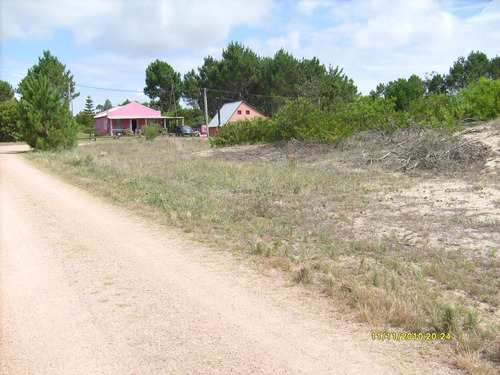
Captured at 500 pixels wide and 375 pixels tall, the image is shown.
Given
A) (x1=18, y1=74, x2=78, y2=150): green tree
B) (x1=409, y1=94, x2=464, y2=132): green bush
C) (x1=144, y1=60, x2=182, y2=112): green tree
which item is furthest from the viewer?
(x1=144, y1=60, x2=182, y2=112): green tree

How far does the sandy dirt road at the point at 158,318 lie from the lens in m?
3.28

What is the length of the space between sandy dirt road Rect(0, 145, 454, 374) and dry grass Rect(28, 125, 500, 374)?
0.48 metres

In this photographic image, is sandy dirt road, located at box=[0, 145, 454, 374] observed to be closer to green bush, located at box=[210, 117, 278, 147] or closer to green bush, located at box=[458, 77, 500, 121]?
green bush, located at box=[458, 77, 500, 121]

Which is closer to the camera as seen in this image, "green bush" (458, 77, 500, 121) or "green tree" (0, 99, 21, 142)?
"green bush" (458, 77, 500, 121)

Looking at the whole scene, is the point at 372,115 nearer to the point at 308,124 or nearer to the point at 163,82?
the point at 308,124

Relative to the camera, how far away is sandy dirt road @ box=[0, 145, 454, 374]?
3275 mm

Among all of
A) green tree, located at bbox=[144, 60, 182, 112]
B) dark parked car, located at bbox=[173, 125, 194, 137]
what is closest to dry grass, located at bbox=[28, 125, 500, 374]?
dark parked car, located at bbox=[173, 125, 194, 137]

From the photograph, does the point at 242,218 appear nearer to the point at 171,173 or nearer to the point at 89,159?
the point at 171,173

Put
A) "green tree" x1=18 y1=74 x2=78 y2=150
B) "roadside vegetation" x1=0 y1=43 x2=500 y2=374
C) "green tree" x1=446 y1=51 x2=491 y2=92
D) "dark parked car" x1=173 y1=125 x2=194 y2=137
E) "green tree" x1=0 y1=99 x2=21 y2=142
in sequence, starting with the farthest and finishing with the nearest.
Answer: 1. "green tree" x1=446 y1=51 x2=491 y2=92
2. "dark parked car" x1=173 y1=125 x2=194 y2=137
3. "green tree" x1=0 y1=99 x2=21 y2=142
4. "green tree" x1=18 y1=74 x2=78 y2=150
5. "roadside vegetation" x1=0 y1=43 x2=500 y2=374

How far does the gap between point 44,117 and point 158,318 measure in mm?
23878

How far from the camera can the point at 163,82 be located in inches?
2822

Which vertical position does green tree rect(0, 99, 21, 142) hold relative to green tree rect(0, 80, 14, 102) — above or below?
below

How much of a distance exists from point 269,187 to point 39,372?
7765mm

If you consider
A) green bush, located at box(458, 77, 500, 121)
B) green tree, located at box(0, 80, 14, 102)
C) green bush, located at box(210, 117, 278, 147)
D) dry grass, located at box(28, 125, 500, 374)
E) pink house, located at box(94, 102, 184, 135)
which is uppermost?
green tree, located at box(0, 80, 14, 102)
